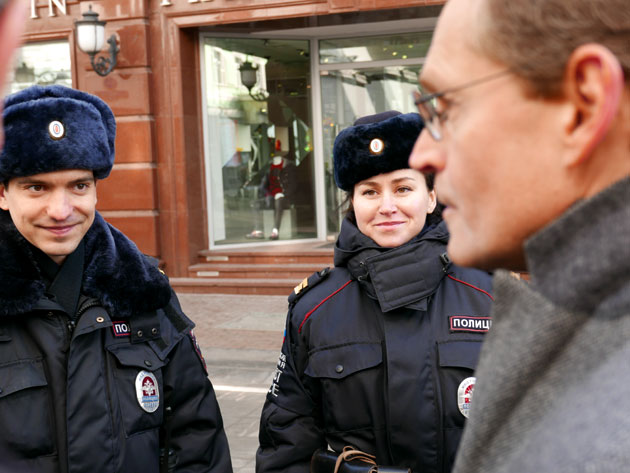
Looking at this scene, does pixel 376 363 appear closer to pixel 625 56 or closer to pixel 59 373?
pixel 59 373

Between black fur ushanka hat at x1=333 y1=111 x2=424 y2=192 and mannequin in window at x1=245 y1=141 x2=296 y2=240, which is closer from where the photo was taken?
black fur ushanka hat at x1=333 y1=111 x2=424 y2=192

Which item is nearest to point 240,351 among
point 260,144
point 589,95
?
point 260,144

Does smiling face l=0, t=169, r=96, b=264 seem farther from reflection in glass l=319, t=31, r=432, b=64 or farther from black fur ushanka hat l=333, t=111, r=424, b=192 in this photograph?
reflection in glass l=319, t=31, r=432, b=64

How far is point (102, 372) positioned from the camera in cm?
247

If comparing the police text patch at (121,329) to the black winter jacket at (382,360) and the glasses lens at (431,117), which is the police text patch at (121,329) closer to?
the black winter jacket at (382,360)

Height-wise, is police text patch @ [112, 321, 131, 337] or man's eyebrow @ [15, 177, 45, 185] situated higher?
man's eyebrow @ [15, 177, 45, 185]

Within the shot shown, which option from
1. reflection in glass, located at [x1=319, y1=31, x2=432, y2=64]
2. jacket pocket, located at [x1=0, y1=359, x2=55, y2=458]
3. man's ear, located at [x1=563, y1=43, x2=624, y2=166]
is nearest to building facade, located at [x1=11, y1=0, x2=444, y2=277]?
reflection in glass, located at [x1=319, y1=31, x2=432, y2=64]

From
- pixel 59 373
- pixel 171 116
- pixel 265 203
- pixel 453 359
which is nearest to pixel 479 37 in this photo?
pixel 453 359

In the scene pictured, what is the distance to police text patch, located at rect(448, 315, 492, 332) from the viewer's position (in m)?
2.65

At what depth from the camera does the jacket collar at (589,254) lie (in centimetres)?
87

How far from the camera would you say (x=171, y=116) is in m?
11.0

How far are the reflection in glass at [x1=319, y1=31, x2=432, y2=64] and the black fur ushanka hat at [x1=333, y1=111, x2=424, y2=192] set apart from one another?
29.7 ft

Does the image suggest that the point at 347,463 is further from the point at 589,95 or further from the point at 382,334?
the point at 589,95

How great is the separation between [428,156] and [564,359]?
1.53ft
